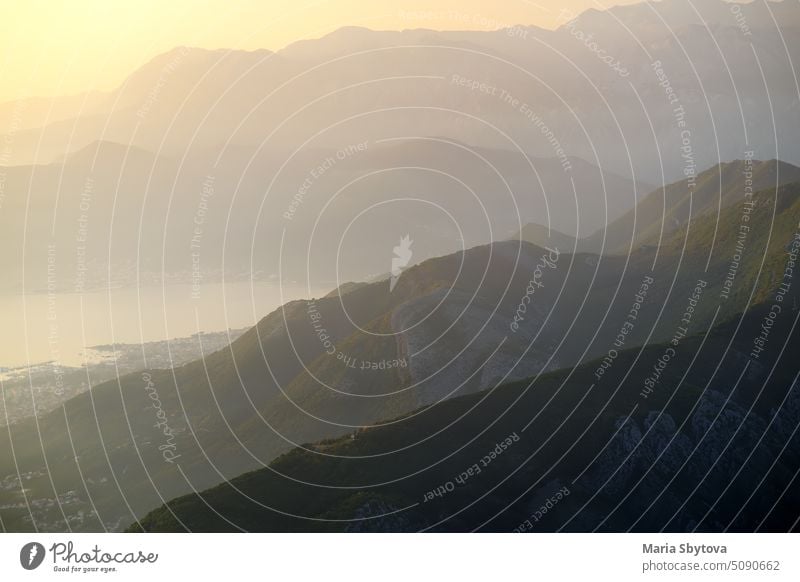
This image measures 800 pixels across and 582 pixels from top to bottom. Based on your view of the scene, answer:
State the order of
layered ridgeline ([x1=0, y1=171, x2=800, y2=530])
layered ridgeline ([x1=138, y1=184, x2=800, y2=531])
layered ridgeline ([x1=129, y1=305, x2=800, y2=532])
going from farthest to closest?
layered ridgeline ([x1=0, y1=171, x2=800, y2=530])
layered ridgeline ([x1=138, y1=184, x2=800, y2=531])
layered ridgeline ([x1=129, y1=305, x2=800, y2=532])

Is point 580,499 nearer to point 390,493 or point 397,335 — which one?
point 390,493

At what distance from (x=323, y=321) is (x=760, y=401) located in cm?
10021

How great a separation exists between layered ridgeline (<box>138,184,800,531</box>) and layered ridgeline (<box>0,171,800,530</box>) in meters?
22.4

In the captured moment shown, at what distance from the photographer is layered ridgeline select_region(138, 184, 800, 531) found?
74.4 m

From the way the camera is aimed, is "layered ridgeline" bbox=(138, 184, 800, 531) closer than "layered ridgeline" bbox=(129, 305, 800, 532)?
No

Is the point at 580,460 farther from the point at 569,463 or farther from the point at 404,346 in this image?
the point at 404,346

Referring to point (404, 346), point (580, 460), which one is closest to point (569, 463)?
point (580, 460)

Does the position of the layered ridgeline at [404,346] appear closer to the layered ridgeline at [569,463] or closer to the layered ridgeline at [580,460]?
the layered ridgeline at [580,460]

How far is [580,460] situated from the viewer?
268 ft

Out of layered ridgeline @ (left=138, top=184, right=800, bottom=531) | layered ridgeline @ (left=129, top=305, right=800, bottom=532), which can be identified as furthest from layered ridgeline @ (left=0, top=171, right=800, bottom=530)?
layered ridgeline @ (left=129, top=305, right=800, bottom=532)

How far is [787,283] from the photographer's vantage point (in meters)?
119

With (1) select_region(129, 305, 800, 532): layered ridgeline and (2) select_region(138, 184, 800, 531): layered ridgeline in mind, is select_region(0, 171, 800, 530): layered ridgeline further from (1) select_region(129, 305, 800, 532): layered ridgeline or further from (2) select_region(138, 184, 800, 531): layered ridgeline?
(1) select_region(129, 305, 800, 532): layered ridgeline

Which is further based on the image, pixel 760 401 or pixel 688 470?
pixel 760 401
